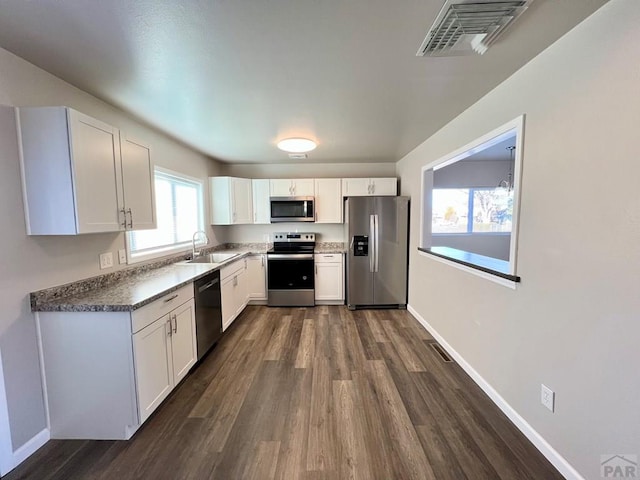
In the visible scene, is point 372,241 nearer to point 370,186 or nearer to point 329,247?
point 329,247

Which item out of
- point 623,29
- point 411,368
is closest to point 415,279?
point 411,368

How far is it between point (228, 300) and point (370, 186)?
2.86 metres

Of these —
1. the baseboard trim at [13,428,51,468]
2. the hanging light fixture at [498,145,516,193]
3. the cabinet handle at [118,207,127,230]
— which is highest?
the hanging light fixture at [498,145,516,193]

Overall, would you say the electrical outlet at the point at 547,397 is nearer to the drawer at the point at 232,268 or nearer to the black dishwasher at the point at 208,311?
the black dishwasher at the point at 208,311

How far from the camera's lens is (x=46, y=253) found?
1756mm

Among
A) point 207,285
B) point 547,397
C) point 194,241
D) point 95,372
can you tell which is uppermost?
point 194,241

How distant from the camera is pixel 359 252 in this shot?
417 centimetres

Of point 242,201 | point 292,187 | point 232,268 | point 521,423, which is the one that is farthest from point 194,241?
point 521,423

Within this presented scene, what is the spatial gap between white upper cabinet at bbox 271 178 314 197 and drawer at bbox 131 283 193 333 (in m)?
2.49

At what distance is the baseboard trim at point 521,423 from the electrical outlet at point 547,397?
225 mm

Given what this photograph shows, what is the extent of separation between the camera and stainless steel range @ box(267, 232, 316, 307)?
4266 millimetres

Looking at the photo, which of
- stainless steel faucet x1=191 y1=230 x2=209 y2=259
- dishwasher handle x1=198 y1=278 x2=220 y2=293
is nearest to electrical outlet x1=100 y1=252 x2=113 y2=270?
dishwasher handle x1=198 y1=278 x2=220 y2=293

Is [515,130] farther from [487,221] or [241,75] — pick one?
[487,221]

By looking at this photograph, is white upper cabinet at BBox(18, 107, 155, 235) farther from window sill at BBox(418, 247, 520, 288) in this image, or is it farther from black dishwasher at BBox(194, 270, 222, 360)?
window sill at BBox(418, 247, 520, 288)
